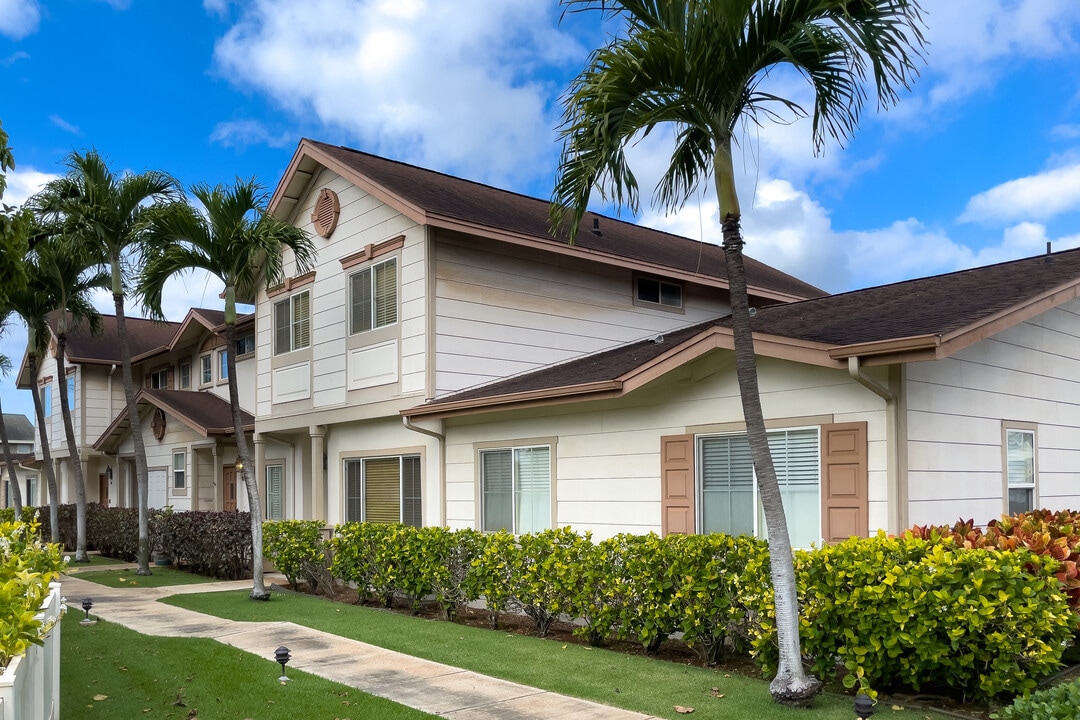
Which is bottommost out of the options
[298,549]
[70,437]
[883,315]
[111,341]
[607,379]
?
[298,549]

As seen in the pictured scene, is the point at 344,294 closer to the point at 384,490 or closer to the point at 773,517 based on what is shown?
the point at 384,490

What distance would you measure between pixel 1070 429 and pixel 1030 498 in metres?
1.57

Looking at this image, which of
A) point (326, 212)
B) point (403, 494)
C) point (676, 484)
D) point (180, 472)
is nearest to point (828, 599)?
point (676, 484)

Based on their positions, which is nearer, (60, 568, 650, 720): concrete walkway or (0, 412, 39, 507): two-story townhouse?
(60, 568, 650, 720): concrete walkway

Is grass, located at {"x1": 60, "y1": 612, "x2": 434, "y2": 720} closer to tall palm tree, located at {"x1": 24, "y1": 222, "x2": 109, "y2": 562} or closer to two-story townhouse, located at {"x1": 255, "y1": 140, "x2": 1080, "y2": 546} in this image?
two-story townhouse, located at {"x1": 255, "y1": 140, "x2": 1080, "y2": 546}

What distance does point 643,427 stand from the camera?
11328 millimetres

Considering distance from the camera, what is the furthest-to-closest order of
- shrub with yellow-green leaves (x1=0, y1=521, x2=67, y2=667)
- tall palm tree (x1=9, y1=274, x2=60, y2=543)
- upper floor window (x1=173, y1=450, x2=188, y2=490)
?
upper floor window (x1=173, y1=450, x2=188, y2=490) < tall palm tree (x1=9, y1=274, x2=60, y2=543) < shrub with yellow-green leaves (x1=0, y1=521, x2=67, y2=667)

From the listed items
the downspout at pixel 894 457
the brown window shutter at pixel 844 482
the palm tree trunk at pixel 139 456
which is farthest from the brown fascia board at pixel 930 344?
the palm tree trunk at pixel 139 456

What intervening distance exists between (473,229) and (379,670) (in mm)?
7517

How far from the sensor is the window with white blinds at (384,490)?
612 inches

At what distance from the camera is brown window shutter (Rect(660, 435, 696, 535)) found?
34.6ft

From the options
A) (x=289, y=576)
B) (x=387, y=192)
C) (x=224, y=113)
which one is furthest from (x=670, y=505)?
(x=224, y=113)

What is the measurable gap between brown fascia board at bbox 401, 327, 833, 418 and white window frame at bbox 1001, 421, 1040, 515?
3053mm

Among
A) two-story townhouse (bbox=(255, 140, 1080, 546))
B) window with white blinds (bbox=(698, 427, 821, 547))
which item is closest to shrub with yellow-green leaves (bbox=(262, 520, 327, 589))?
two-story townhouse (bbox=(255, 140, 1080, 546))
